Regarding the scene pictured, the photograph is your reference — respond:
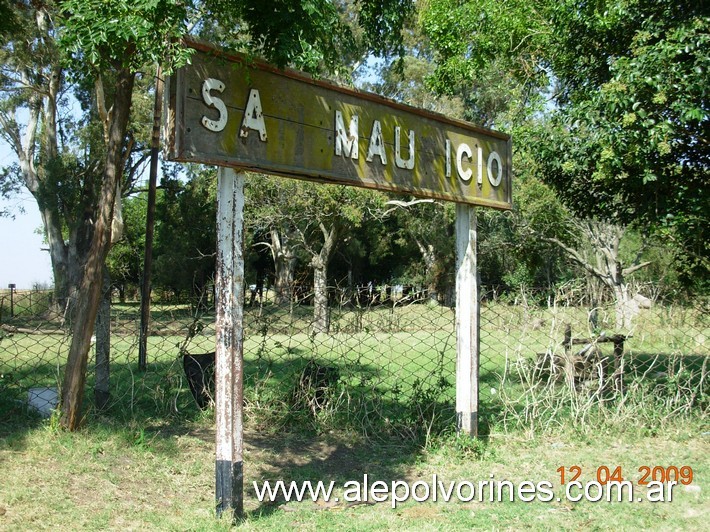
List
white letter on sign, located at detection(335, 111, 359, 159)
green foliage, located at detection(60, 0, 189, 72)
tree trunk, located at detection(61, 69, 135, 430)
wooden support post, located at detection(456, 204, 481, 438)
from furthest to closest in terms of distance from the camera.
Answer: wooden support post, located at detection(456, 204, 481, 438) < tree trunk, located at detection(61, 69, 135, 430) < white letter on sign, located at detection(335, 111, 359, 159) < green foliage, located at detection(60, 0, 189, 72)

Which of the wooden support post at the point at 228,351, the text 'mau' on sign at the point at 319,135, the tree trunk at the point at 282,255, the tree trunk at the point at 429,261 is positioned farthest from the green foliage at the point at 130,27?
the tree trunk at the point at 429,261

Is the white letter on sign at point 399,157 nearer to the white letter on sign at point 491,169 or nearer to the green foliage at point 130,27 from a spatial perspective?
the white letter on sign at point 491,169

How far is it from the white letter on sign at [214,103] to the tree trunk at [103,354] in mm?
2502

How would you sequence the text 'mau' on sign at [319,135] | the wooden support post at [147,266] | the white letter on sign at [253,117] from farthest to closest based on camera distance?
the wooden support post at [147,266] → the white letter on sign at [253,117] → the text 'mau' on sign at [319,135]

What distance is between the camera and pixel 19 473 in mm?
4004

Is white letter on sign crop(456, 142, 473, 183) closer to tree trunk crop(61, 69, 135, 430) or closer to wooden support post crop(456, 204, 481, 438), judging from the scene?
wooden support post crop(456, 204, 481, 438)

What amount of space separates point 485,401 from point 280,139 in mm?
4134

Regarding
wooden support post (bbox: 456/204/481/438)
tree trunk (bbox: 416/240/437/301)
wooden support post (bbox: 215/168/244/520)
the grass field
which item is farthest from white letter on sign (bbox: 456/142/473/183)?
tree trunk (bbox: 416/240/437/301)

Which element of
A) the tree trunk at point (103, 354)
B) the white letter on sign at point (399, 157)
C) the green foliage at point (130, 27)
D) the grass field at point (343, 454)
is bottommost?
the grass field at point (343, 454)

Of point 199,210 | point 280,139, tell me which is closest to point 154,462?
point 280,139

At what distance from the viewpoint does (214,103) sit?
354cm

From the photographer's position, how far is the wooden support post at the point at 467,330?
5184 millimetres

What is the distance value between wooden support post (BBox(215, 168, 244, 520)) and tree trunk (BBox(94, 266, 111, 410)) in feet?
7.44

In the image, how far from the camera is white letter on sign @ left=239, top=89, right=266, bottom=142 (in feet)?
12.1
